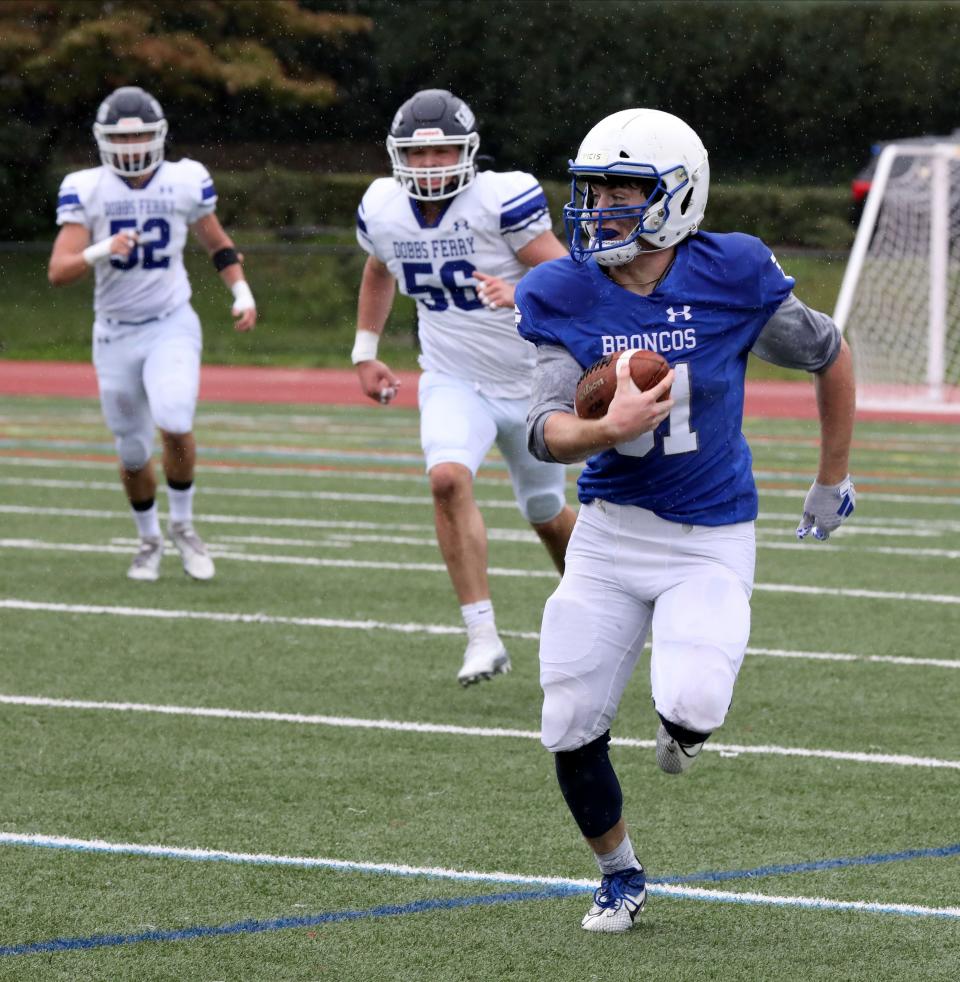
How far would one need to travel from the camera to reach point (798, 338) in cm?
406

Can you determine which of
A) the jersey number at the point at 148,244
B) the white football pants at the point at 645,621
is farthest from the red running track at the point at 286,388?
the white football pants at the point at 645,621

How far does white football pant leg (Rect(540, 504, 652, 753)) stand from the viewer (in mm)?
3896

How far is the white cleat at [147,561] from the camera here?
8617mm

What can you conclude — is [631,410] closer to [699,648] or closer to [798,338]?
[699,648]

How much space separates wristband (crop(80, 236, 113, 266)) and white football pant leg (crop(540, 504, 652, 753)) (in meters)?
4.74

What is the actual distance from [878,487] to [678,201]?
8.91 m

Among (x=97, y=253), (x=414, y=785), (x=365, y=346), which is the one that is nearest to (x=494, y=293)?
(x=365, y=346)

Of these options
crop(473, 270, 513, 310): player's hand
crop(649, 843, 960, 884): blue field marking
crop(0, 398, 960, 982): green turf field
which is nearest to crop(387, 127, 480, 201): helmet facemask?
crop(473, 270, 513, 310): player's hand

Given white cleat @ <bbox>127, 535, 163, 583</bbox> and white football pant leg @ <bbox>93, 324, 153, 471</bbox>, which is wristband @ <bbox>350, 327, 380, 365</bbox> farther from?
white cleat @ <bbox>127, 535, 163, 583</bbox>

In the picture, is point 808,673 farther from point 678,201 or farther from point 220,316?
point 220,316

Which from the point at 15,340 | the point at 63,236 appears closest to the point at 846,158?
the point at 15,340

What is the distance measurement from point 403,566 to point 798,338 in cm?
525

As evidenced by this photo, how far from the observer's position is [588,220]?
3.91 meters

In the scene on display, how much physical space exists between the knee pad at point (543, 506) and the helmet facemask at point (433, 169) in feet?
3.63
